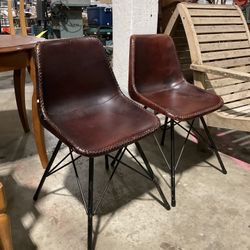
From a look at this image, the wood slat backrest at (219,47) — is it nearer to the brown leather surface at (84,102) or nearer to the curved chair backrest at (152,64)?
the curved chair backrest at (152,64)

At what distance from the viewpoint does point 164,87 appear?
2023 millimetres

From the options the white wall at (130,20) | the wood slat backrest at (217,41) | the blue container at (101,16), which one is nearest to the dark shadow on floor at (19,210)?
the wood slat backrest at (217,41)

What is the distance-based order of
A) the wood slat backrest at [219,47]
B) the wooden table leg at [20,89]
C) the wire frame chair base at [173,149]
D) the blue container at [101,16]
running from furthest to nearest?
the blue container at [101,16] < the wooden table leg at [20,89] < the wood slat backrest at [219,47] < the wire frame chair base at [173,149]

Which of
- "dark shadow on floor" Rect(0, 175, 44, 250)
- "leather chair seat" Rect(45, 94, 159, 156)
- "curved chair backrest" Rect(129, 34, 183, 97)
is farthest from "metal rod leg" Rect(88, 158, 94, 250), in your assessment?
"curved chair backrest" Rect(129, 34, 183, 97)

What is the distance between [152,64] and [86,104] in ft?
1.82

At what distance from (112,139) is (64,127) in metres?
0.26

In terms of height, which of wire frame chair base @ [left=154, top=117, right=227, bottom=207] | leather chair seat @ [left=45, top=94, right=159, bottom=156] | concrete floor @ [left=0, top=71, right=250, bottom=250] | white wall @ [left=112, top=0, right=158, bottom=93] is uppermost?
white wall @ [left=112, top=0, right=158, bottom=93]

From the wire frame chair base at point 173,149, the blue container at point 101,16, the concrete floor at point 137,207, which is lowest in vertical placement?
the concrete floor at point 137,207

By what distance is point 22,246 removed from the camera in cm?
137

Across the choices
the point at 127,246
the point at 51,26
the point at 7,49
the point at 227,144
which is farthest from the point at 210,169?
the point at 51,26

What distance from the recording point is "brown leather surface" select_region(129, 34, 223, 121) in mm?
1681

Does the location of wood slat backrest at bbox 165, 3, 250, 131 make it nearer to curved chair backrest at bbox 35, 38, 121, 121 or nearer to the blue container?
curved chair backrest at bbox 35, 38, 121, 121

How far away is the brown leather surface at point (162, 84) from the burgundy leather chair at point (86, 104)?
0.54 feet

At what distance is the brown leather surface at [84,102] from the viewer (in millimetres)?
1300
